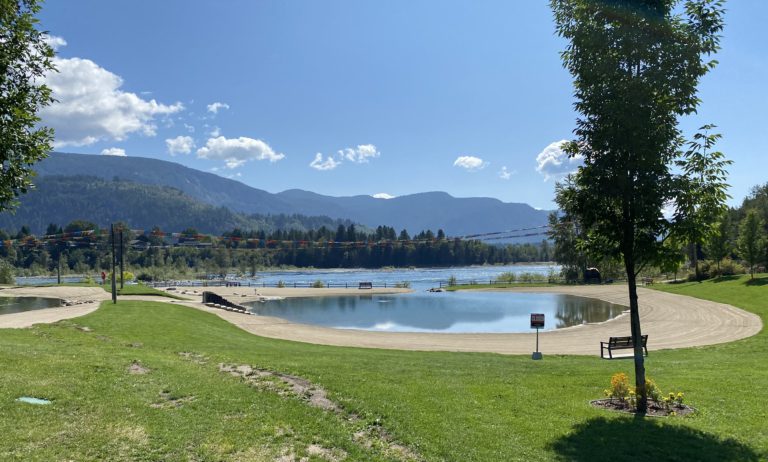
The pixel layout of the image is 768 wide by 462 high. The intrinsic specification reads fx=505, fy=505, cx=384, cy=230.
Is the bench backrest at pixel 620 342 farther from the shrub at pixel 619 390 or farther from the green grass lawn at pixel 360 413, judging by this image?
the shrub at pixel 619 390

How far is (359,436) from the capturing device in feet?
28.6

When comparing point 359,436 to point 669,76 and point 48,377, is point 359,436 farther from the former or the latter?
point 669,76

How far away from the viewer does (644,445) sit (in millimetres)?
8031

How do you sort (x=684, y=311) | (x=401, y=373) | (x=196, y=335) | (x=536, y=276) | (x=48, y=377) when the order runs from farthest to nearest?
1. (x=536, y=276)
2. (x=684, y=311)
3. (x=196, y=335)
4. (x=401, y=373)
5. (x=48, y=377)

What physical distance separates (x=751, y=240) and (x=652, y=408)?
57.6 m

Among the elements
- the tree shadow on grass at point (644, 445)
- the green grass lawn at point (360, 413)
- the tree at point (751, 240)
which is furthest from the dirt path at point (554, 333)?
the tree at point (751, 240)

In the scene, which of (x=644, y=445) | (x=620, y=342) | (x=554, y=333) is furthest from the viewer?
(x=554, y=333)

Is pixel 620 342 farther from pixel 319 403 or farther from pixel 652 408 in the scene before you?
pixel 319 403

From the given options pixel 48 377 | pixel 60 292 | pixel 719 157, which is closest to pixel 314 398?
pixel 48 377

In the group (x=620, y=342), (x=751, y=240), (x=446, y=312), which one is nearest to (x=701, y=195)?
(x=620, y=342)

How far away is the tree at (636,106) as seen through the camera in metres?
9.70

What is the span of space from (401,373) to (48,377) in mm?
8817

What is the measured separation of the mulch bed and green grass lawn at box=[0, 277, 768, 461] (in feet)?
0.89

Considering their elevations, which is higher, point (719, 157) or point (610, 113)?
point (610, 113)
